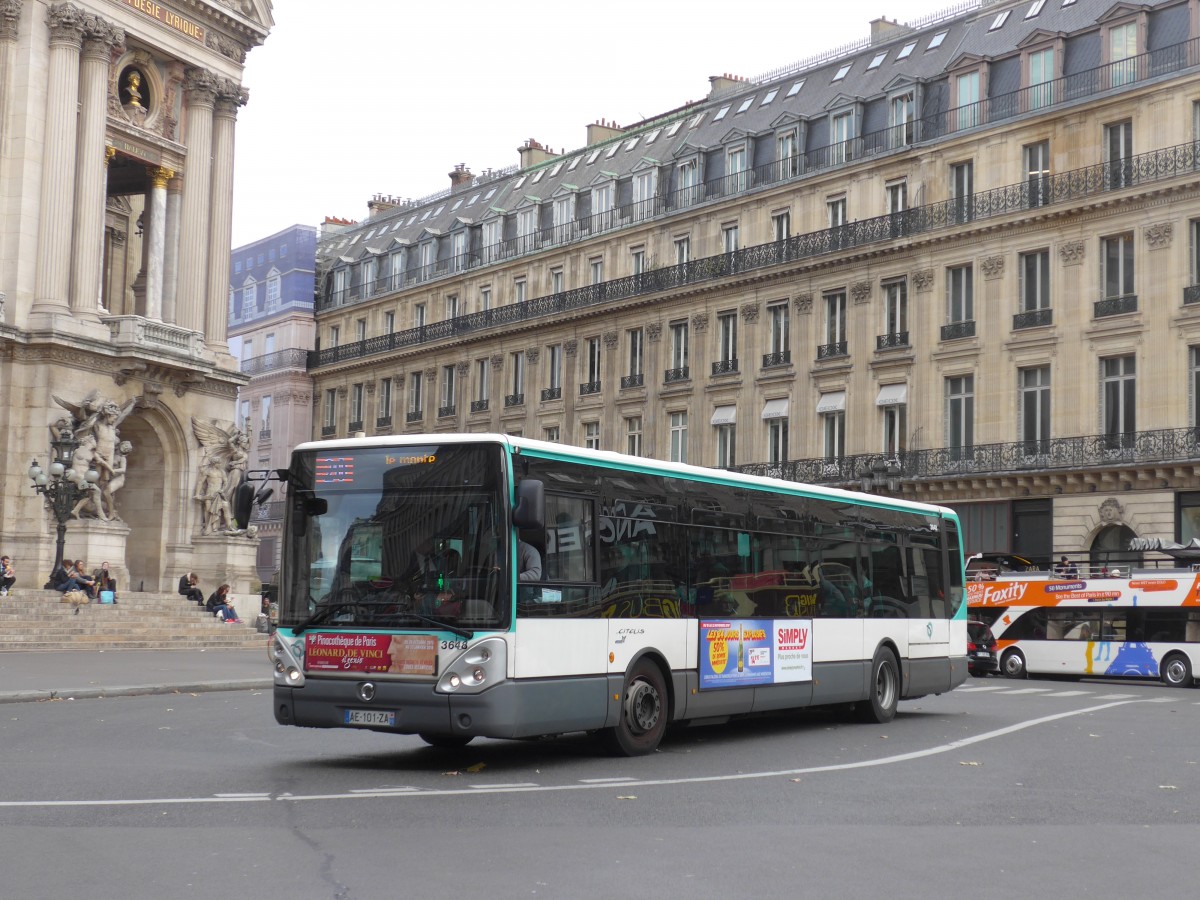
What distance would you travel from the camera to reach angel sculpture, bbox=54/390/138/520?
3744 cm

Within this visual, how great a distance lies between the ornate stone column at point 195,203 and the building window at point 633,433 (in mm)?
16304

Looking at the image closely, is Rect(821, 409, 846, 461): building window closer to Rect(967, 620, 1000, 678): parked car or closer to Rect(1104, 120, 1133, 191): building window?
Rect(1104, 120, 1133, 191): building window

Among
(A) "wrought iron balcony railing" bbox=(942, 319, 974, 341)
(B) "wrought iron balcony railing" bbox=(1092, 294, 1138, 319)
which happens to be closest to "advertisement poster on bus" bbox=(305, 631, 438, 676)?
(B) "wrought iron balcony railing" bbox=(1092, 294, 1138, 319)

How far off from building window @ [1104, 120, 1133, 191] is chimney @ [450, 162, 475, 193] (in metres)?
36.4

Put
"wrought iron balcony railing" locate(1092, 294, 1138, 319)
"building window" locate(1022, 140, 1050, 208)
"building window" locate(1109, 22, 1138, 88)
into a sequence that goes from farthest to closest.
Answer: "building window" locate(1022, 140, 1050, 208), "building window" locate(1109, 22, 1138, 88), "wrought iron balcony railing" locate(1092, 294, 1138, 319)

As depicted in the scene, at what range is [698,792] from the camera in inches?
435

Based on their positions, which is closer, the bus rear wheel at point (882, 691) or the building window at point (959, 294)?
the bus rear wheel at point (882, 691)

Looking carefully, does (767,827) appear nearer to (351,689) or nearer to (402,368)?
(351,689)

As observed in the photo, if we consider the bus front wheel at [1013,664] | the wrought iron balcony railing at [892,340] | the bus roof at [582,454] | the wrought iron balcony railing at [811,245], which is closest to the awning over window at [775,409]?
the wrought iron balcony railing at [892,340]

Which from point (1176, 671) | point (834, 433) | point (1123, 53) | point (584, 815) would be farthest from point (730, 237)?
point (584, 815)

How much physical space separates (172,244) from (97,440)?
8544 millimetres

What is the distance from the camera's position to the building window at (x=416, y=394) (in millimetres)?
65312

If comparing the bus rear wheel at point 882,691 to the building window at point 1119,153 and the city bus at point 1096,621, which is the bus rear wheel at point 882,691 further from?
the building window at point 1119,153

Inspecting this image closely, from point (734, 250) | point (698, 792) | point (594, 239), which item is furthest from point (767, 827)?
point (594, 239)
